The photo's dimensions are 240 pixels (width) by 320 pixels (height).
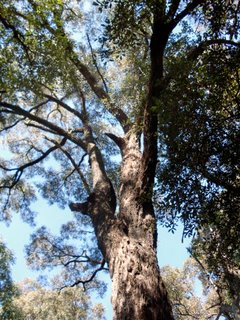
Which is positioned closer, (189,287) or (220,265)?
(220,265)

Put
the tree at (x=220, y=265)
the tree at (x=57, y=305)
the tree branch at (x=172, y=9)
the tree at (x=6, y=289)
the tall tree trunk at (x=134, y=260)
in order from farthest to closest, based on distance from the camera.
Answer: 1. the tree at (x=57, y=305)
2. the tree at (x=6, y=289)
3. the tree at (x=220, y=265)
4. the tree branch at (x=172, y=9)
5. the tall tree trunk at (x=134, y=260)

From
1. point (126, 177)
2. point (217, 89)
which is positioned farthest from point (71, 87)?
point (217, 89)

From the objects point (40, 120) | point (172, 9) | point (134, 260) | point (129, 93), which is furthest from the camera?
point (129, 93)

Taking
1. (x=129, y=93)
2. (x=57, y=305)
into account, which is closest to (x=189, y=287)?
(x=57, y=305)

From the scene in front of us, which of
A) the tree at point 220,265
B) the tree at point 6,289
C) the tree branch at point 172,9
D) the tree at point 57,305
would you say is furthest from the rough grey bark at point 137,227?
the tree at point 57,305

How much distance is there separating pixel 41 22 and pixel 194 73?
4911 millimetres

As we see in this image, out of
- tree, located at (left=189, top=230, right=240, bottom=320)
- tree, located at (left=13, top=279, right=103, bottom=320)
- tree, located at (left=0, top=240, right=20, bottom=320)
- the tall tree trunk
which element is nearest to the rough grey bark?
the tall tree trunk

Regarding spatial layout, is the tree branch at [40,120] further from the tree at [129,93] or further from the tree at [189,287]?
the tree at [189,287]

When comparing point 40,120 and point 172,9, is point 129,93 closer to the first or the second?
point 40,120

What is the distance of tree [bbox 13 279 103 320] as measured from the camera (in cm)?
1474

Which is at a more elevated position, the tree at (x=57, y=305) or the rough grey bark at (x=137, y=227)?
the tree at (x=57, y=305)

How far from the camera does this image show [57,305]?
48.5ft

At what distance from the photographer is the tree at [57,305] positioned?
580 inches

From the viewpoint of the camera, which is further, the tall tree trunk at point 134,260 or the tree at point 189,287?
the tree at point 189,287
